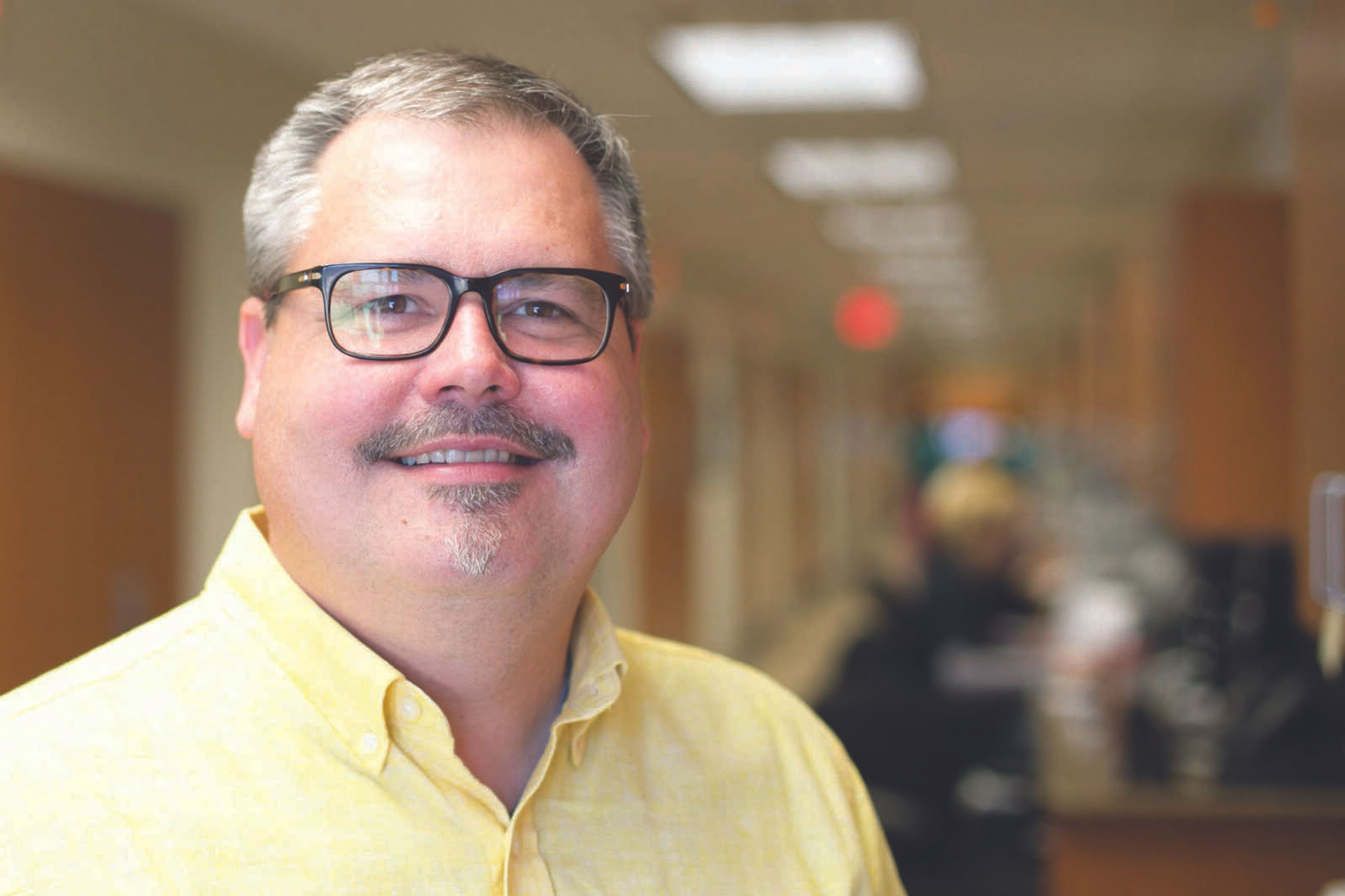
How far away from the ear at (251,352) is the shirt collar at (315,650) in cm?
13

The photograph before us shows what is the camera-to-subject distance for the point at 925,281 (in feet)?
36.2

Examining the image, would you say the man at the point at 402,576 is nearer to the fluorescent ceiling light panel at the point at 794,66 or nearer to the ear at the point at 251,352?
the ear at the point at 251,352

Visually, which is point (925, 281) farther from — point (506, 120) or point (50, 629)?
point (506, 120)

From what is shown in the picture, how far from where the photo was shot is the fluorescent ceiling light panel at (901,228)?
283 inches

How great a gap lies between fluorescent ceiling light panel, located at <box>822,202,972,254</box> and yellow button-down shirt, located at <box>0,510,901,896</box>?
19.9 ft

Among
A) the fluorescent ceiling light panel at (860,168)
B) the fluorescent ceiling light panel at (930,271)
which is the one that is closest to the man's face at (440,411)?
the fluorescent ceiling light panel at (860,168)

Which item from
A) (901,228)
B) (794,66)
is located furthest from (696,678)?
(901,228)

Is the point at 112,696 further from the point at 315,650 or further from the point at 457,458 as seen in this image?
the point at 457,458

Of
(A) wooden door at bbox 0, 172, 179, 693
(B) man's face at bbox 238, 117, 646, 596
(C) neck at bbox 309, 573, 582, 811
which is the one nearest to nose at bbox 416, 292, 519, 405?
(B) man's face at bbox 238, 117, 646, 596

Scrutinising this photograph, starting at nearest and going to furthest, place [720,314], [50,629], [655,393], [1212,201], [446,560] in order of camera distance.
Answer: [446,560] < [50,629] < [1212,201] < [655,393] < [720,314]

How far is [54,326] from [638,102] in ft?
7.47

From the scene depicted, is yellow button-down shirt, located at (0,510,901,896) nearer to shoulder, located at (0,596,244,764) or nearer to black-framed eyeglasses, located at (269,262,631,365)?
shoulder, located at (0,596,244,764)

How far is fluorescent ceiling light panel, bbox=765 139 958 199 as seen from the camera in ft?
18.0

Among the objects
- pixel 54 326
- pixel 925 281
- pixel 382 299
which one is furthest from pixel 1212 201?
pixel 925 281
